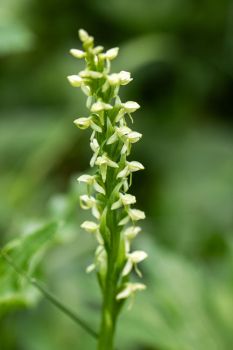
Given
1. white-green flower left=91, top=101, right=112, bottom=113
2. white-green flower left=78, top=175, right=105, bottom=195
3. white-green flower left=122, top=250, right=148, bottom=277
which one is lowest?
white-green flower left=122, top=250, right=148, bottom=277

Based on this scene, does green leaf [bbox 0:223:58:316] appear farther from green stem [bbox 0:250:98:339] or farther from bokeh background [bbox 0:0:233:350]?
bokeh background [bbox 0:0:233:350]

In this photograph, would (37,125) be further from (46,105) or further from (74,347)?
(74,347)

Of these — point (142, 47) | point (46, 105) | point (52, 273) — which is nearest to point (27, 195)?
point (52, 273)

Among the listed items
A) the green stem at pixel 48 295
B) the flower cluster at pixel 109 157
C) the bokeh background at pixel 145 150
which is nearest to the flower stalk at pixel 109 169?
the flower cluster at pixel 109 157

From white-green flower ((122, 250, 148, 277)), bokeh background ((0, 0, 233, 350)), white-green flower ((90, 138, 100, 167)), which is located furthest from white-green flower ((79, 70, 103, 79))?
bokeh background ((0, 0, 233, 350))

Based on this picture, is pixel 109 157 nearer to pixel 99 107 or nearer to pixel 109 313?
pixel 99 107

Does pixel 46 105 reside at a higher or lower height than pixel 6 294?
higher

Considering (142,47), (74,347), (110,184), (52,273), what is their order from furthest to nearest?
(142,47) → (52,273) → (74,347) → (110,184)

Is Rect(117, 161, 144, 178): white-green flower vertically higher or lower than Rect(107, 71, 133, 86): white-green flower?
lower
